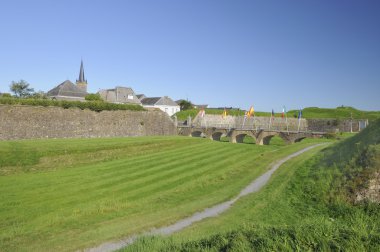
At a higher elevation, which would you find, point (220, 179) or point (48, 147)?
point (48, 147)

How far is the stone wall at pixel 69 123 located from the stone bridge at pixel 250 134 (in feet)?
46.9

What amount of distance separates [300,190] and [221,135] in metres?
40.8

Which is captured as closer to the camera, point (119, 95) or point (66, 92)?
point (66, 92)

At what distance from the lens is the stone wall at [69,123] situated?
79.7 ft

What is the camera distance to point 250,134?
46594mm

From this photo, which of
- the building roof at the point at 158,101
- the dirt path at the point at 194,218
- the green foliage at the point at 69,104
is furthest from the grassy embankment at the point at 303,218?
the building roof at the point at 158,101

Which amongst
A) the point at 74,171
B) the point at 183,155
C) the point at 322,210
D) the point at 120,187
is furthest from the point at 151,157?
the point at 322,210

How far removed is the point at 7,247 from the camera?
7961 millimetres

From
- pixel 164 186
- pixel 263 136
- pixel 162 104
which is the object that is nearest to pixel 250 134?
pixel 263 136

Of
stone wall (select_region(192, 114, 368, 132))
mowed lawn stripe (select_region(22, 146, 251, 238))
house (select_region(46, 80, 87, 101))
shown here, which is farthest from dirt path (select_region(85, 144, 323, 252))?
house (select_region(46, 80, 87, 101))

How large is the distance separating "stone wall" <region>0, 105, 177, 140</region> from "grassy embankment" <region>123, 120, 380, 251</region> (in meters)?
18.5

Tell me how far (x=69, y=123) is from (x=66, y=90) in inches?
821

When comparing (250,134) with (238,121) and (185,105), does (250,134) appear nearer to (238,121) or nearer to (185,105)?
(238,121)

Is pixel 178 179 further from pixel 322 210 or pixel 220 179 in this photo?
pixel 322 210
